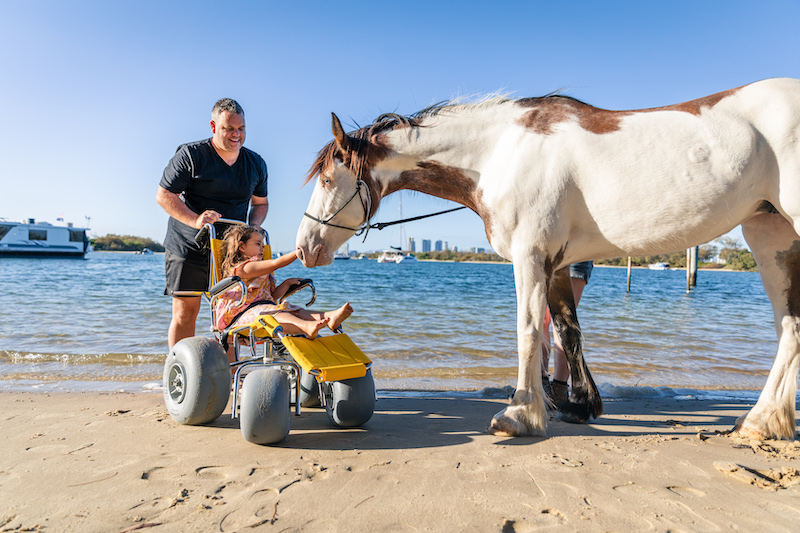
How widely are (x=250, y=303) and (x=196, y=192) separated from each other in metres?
1.21

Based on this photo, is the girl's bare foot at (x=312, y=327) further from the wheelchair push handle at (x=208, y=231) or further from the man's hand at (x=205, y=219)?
the man's hand at (x=205, y=219)

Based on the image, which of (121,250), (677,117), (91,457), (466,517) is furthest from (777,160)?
(121,250)

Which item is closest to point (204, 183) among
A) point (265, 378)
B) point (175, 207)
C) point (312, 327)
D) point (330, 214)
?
point (175, 207)

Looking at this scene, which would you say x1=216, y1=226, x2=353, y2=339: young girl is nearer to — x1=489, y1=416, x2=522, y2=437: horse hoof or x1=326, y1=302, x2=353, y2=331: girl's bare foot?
x1=326, y1=302, x2=353, y2=331: girl's bare foot

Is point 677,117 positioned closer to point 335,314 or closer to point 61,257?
point 335,314

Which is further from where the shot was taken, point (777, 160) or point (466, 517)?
point (777, 160)

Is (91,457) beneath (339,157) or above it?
beneath

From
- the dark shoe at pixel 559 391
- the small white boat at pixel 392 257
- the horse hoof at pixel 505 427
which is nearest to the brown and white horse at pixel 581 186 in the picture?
the horse hoof at pixel 505 427

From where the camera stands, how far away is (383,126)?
3123 millimetres

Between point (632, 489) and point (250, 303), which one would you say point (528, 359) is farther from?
point (250, 303)

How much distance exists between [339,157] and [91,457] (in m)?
2.18

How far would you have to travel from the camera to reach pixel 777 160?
2469 millimetres

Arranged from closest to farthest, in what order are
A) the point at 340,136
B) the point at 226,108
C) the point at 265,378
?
the point at 265,378
the point at 340,136
the point at 226,108

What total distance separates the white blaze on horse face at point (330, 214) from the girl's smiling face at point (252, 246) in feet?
1.81
